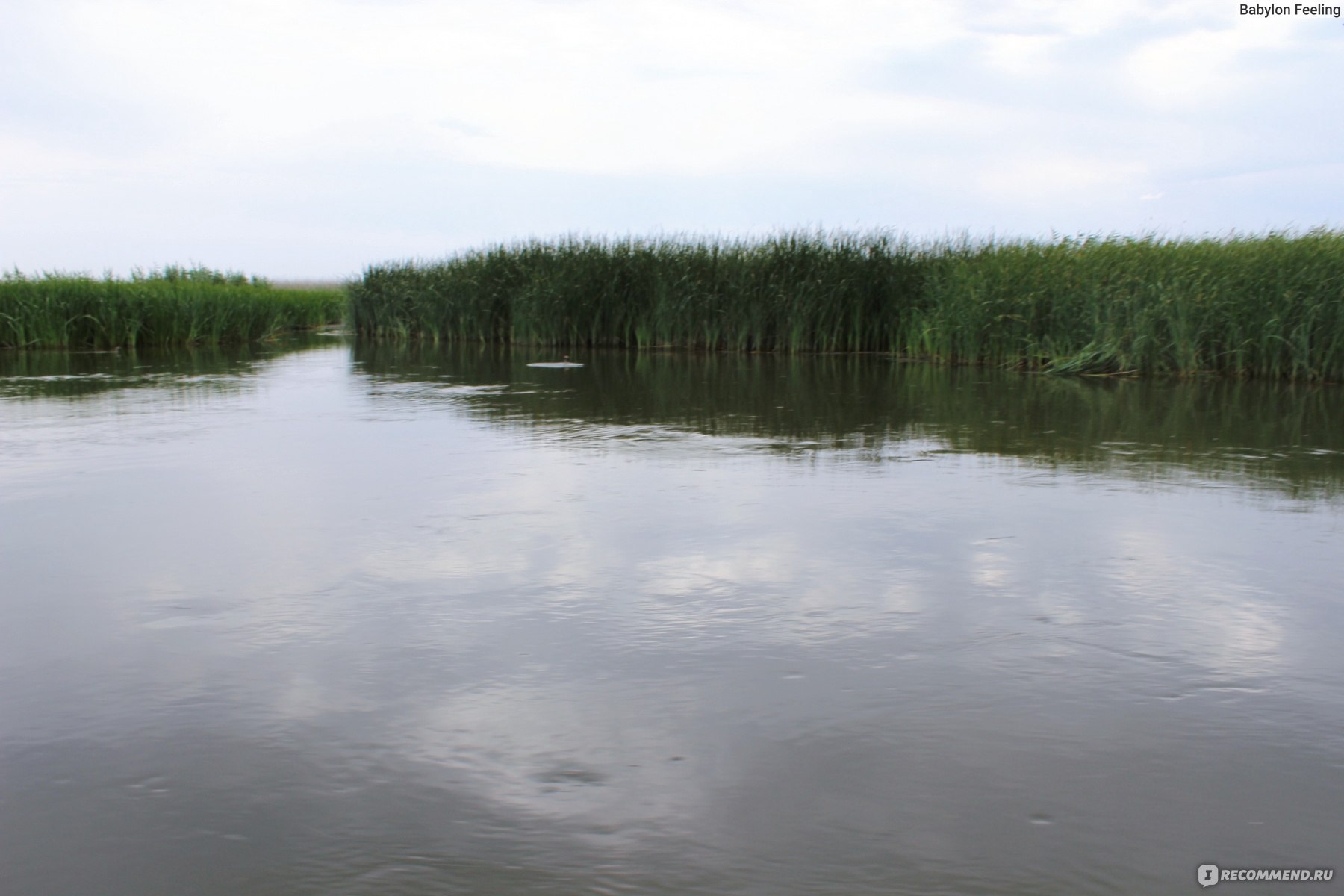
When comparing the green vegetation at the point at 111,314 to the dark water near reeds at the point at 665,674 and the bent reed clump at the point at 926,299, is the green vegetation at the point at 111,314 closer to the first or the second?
the bent reed clump at the point at 926,299

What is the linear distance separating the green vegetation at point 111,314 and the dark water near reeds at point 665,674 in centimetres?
1282

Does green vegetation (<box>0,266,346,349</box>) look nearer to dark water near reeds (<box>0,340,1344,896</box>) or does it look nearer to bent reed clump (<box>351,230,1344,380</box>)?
bent reed clump (<box>351,230,1344,380</box>)

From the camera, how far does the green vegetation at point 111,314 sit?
17.1 metres

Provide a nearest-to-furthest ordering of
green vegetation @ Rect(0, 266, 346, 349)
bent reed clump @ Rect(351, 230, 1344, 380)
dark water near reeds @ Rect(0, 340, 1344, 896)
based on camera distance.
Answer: dark water near reeds @ Rect(0, 340, 1344, 896), bent reed clump @ Rect(351, 230, 1344, 380), green vegetation @ Rect(0, 266, 346, 349)

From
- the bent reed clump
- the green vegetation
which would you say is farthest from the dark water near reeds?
the green vegetation

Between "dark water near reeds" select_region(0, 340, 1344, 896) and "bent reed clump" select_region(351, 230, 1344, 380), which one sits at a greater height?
"bent reed clump" select_region(351, 230, 1344, 380)

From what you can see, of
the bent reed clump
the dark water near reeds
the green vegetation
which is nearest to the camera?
the dark water near reeds

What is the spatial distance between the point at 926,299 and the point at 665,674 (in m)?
13.8

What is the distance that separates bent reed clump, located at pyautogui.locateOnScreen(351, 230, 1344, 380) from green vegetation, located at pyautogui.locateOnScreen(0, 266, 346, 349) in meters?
3.98

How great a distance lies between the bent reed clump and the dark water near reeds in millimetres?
6403

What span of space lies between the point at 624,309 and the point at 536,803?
16.2 meters

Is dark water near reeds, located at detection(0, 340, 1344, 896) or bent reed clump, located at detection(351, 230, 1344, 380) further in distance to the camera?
bent reed clump, located at detection(351, 230, 1344, 380)

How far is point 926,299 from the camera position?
51.1 ft

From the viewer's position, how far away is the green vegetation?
17.1m
